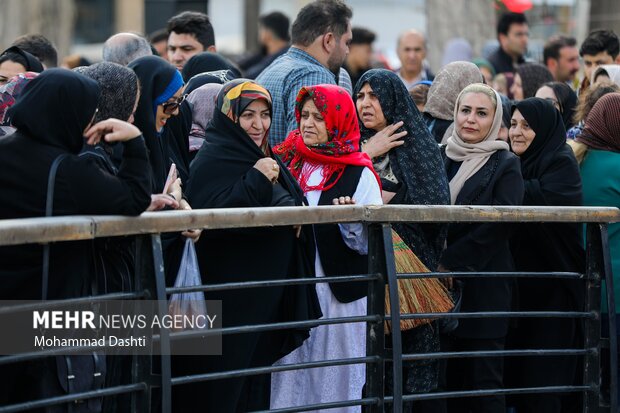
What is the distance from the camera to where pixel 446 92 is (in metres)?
6.70

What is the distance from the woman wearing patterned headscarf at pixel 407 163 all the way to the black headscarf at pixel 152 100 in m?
1.17

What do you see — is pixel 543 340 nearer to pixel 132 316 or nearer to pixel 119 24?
pixel 132 316

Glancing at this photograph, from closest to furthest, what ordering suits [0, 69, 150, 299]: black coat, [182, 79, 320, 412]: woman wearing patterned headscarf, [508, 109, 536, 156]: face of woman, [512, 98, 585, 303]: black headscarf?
[0, 69, 150, 299]: black coat < [182, 79, 320, 412]: woman wearing patterned headscarf < [512, 98, 585, 303]: black headscarf < [508, 109, 536, 156]: face of woman

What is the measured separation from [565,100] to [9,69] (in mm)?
3438

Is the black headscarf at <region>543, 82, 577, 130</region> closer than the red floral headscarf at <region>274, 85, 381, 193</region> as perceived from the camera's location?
No

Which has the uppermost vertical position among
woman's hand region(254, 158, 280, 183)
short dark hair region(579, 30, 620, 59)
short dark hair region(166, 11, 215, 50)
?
short dark hair region(166, 11, 215, 50)

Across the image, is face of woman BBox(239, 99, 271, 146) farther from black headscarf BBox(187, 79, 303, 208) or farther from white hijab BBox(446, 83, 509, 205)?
white hijab BBox(446, 83, 509, 205)

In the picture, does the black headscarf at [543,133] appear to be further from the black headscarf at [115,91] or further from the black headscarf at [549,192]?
the black headscarf at [115,91]

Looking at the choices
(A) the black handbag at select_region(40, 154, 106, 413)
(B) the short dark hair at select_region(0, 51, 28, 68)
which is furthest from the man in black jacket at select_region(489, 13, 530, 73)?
(A) the black handbag at select_region(40, 154, 106, 413)

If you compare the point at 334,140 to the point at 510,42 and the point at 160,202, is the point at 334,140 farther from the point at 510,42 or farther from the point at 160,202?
the point at 510,42

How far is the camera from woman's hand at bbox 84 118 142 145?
160 inches

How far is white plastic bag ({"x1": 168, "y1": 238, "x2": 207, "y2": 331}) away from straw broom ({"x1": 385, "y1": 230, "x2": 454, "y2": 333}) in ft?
3.32

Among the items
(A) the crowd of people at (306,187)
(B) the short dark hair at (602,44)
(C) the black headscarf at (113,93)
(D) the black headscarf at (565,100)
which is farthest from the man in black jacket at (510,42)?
(C) the black headscarf at (113,93)

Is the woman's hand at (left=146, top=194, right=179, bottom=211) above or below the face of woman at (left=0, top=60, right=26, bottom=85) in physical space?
below
